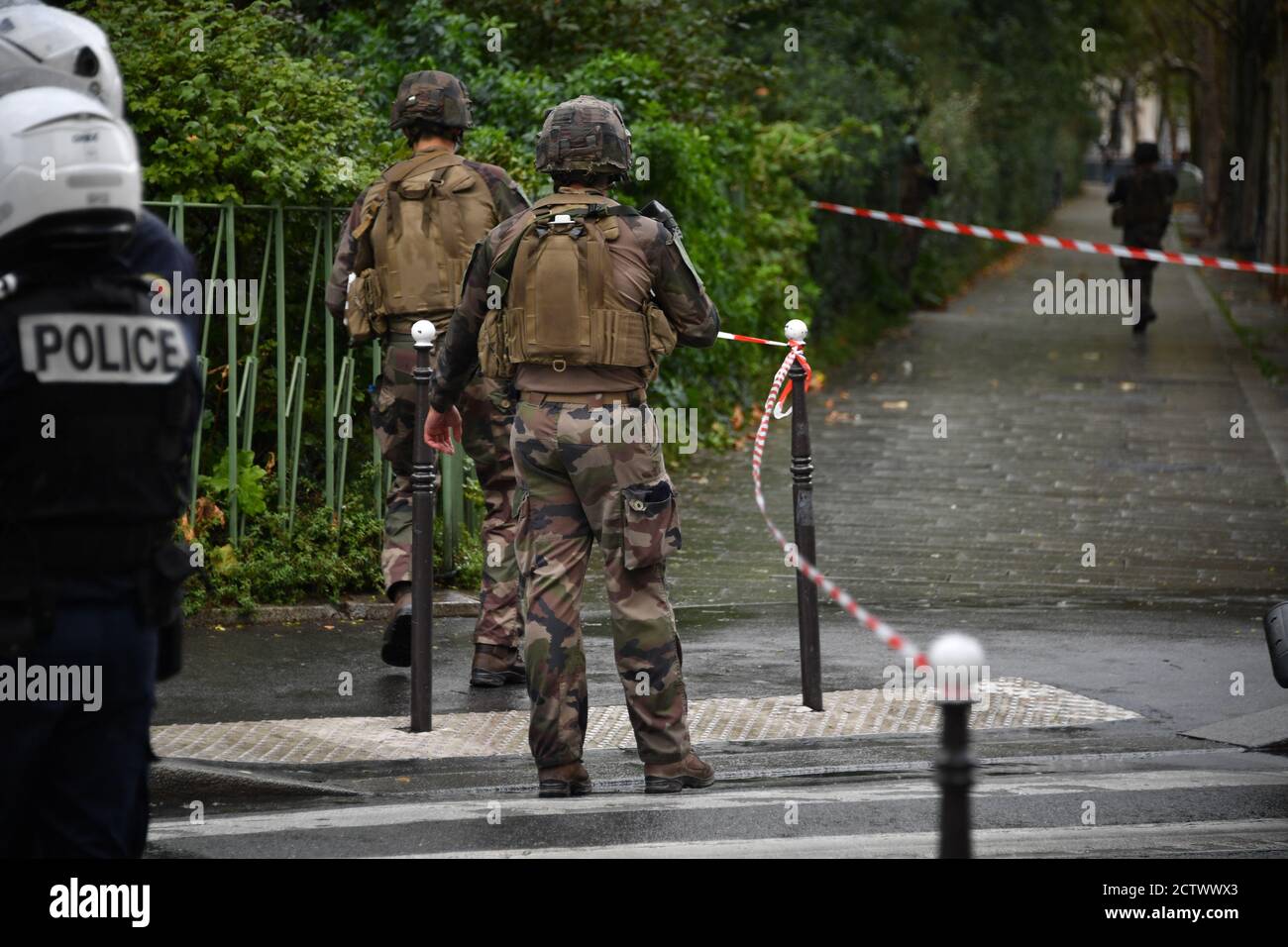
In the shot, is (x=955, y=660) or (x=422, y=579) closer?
(x=955, y=660)

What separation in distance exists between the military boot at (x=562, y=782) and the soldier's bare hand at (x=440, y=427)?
1.15 metres

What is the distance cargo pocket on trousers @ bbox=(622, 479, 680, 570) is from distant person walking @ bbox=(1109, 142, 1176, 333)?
16.9 meters

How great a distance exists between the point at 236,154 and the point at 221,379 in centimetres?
103

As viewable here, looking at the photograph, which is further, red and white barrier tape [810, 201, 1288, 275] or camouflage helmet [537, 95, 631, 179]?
red and white barrier tape [810, 201, 1288, 275]

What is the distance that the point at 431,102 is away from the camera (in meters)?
7.46

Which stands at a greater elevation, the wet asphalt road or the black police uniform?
the black police uniform

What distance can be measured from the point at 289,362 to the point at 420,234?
1.96 metres

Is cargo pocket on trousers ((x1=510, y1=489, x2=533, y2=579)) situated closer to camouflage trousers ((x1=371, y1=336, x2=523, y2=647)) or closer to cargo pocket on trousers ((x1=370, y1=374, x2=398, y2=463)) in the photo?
camouflage trousers ((x1=371, y1=336, x2=523, y2=647))

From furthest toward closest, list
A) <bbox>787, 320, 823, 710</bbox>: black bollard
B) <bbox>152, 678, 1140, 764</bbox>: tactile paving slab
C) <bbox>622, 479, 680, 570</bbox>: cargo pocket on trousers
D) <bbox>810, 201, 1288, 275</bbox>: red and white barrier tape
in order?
1. <bbox>810, 201, 1288, 275</bbox>: red and white barrier tape
2. <bbox>787, 320, 823, 710</bbox>: black bollard
3. <bbox>152, 678, 1140, 764</bbox>: tactile paving slab
4. <bbox>622, 479, 680, 570</bbox>: cargo pocket on trousers

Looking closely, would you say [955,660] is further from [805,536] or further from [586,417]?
[805,536]

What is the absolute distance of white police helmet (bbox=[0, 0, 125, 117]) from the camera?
3.96 metres

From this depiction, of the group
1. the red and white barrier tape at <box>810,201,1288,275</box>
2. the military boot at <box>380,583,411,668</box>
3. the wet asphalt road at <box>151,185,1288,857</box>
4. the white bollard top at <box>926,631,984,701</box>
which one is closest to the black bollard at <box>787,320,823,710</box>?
the wet asphalt road at <box>151,185,1288,857</box>

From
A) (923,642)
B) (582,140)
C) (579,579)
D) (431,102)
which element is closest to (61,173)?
(582,140)
